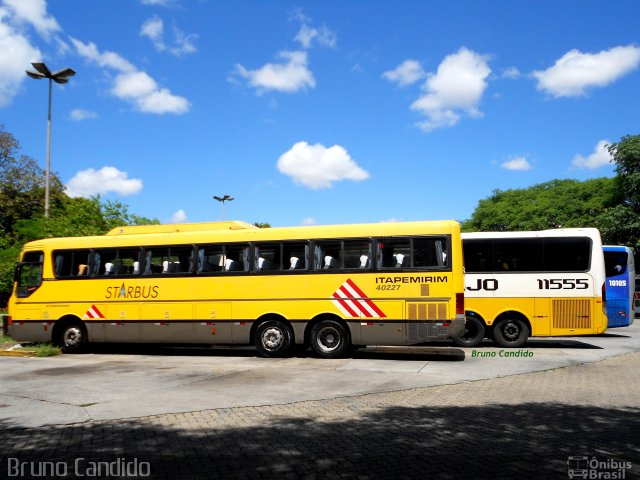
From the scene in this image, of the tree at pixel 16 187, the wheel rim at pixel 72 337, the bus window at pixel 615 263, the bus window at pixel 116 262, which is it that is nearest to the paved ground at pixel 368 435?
the bus window at pixel 116 262

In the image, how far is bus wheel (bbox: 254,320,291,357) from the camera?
13555 millimetres

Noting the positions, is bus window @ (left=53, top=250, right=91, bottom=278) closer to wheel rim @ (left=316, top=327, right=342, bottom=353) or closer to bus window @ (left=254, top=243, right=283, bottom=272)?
bus window @ (left=254, top=243, right=283, bottom=272)

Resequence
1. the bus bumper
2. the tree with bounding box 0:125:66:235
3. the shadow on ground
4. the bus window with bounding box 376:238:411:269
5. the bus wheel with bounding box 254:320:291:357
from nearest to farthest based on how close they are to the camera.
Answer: the shadow on ground < the bus bumper < the bus window with bounding box 376:238:411:269 < the bus wheel with bounding box 254:320:291:357 < the tree with bounding box 0:125:66:235

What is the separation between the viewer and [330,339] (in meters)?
13.4

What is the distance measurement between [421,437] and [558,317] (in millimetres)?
10724

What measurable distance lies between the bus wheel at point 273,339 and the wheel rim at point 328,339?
0.79 metres

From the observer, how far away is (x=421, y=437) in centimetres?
602

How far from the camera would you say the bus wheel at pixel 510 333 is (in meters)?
15.6

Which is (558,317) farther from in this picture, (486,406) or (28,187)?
(28,187)

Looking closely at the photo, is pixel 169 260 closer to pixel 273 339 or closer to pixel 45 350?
pixel 273 339

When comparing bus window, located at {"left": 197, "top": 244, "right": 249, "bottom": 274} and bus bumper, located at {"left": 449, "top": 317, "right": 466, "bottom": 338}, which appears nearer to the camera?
bus bumper, located at {"left": 449, "top": 317, "right": 466, "bottom": 338}

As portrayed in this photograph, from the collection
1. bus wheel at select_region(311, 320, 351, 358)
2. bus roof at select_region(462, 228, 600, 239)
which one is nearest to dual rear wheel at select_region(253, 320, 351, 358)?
bus wheel at select_region(311, 320, 351, 358)

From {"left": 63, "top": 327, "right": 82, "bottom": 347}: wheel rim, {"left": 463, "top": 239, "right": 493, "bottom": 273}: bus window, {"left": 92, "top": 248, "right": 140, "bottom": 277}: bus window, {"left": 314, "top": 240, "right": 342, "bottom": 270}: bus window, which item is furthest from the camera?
{"left": 463, "top": 239, "right": 493, "bottom": 273}: bus window

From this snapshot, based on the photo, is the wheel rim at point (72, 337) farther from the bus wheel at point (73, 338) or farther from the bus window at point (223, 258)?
the bus window at point (223, 258)
